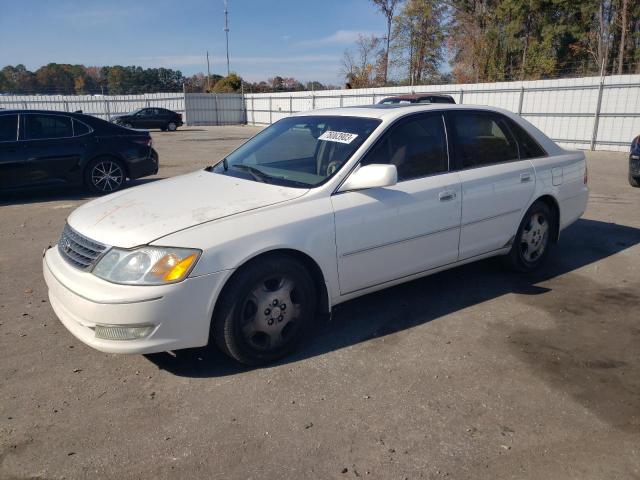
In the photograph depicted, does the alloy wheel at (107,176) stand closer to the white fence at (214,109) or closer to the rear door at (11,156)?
the rear door at (11,156)

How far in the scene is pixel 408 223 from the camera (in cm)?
389

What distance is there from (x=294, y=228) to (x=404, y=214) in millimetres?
949

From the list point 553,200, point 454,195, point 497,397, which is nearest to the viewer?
point 497,397

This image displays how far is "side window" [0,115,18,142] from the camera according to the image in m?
8.33

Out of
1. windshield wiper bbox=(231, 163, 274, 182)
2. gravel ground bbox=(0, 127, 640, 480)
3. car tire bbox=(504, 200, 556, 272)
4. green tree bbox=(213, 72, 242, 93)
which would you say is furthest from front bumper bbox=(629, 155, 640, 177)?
green tree bbox=(213, 72, 242, 93)

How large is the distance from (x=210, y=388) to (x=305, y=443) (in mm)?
788

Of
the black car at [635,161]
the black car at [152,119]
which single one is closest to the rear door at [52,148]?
the black car at [635,161]

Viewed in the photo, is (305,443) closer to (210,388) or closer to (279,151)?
(210,388)

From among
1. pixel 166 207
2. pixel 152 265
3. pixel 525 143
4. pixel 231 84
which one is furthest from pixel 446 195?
pixel 231 84

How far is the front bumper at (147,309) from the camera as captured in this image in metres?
2.96

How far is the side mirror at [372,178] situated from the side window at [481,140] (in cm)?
111

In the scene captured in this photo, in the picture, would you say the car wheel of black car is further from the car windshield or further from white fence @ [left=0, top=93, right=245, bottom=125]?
white fence @ [left=0, top=93, right=245, bottom=125]

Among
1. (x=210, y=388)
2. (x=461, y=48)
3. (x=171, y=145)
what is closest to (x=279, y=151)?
(x=210, y=388)

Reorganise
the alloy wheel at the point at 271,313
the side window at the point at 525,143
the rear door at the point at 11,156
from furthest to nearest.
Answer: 1. the rear door at the point at 11,156
2. the side window at the point at 525,143
3. the alloy wheel at the point at 271,313
